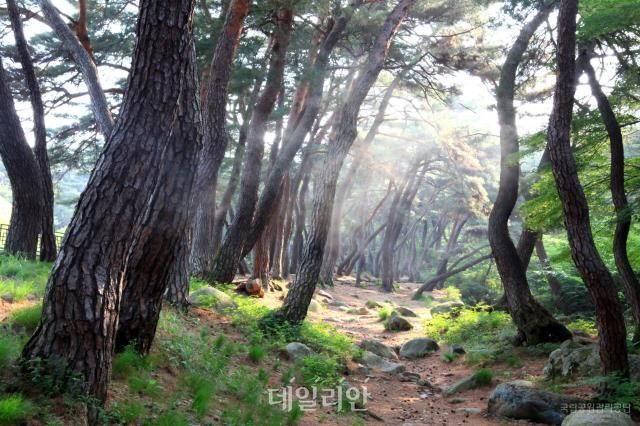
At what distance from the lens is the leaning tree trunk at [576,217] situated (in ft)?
18.4

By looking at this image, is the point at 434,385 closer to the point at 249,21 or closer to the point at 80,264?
the point at 80,264

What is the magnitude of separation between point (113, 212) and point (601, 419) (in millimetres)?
4597

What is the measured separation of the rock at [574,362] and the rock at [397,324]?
5.57 meters

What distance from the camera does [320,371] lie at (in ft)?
22.2

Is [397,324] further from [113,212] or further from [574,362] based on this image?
[113,212]

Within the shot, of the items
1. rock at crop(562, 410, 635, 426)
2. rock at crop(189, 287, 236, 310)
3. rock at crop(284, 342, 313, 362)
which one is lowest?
rock at crop(284, 342, 313, 362)

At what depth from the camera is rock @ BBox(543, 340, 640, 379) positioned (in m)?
6.89

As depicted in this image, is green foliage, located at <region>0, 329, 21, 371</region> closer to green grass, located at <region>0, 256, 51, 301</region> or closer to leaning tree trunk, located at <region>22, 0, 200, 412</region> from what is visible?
leaning tree trunk, located at <region>22, 0, 200, 412</region>

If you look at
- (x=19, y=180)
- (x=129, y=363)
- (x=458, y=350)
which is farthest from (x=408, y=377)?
(x=19, y=180)

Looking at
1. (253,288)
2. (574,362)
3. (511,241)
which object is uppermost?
(511,241)

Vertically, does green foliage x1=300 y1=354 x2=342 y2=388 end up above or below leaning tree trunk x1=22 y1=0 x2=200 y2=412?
below

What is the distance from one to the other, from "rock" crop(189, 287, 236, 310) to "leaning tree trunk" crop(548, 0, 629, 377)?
5477 mm

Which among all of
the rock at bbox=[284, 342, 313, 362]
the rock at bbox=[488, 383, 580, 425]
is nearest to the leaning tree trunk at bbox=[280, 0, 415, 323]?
the rock at bbox=[284, 342, 313, 362]

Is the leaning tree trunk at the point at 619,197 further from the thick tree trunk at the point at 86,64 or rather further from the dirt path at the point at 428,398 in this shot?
the thick tree trunk at the point at 86,64
